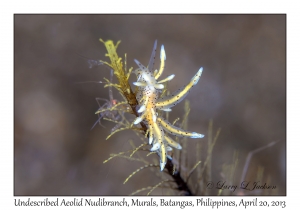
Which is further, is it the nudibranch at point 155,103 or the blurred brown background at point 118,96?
the blurred brown background at point 118,96

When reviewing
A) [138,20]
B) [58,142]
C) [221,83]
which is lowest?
[58,142]

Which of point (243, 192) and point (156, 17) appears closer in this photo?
Result: point (243, 192)

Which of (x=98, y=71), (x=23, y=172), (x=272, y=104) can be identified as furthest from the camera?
(x=272, y=104)

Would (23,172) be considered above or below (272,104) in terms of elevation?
below

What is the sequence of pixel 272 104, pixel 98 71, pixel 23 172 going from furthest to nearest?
pixel 272 104, pixel 98 71, pixel 23 172

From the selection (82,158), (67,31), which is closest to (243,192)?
(82,158)

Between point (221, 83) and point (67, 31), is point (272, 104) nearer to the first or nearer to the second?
point (221, 83)

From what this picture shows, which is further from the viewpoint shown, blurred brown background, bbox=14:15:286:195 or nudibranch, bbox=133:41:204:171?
blurred brown background, bbox=14:15:286:195

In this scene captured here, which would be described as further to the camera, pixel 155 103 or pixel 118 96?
pixel 118 96
